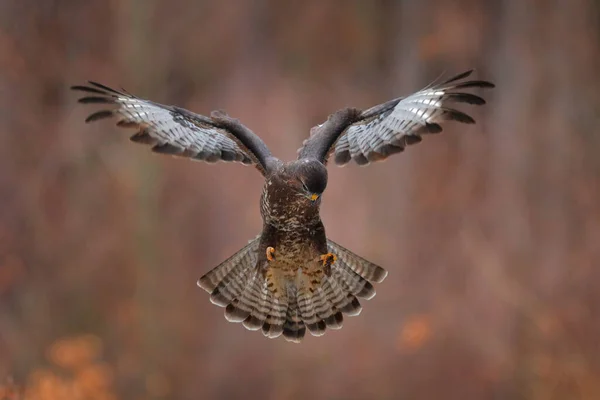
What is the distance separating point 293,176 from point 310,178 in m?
0.08

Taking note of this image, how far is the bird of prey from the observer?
183 cm

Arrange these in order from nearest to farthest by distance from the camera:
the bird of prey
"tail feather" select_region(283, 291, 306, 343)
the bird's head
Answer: the bird's head
the bird of prey
"tail feather" select_region(283, 291, 306, 343)

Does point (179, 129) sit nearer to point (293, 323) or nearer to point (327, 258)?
point (327, 258)

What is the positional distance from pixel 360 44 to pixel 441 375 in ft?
6.00

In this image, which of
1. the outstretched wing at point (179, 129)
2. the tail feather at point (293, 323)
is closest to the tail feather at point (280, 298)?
the tail feather at point (293, 323)

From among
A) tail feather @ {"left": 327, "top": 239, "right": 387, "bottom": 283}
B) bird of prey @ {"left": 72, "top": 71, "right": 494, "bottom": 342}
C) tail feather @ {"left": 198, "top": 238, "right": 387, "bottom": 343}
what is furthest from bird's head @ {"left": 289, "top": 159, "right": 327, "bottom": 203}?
tail feather @ {"left": 327, "top": 239, "right": 387, "bottom": 283}

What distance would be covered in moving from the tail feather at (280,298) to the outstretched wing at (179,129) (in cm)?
35

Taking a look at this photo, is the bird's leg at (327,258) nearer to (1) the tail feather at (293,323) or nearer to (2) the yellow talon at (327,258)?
(2) the yellow talon at (327,258)

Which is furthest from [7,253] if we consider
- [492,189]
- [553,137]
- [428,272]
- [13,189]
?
[553,137]

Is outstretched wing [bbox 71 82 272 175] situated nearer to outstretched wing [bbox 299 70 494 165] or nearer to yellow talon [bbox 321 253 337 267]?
outstretched wing [bbox 299 70 494 165]

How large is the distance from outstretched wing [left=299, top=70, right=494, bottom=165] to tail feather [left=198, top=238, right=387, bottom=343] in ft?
1.33

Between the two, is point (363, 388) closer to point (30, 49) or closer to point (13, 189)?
point (13, 189)

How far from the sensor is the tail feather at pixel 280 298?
214 cm

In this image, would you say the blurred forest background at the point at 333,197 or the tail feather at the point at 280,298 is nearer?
the tail feather at the point at 280,298
